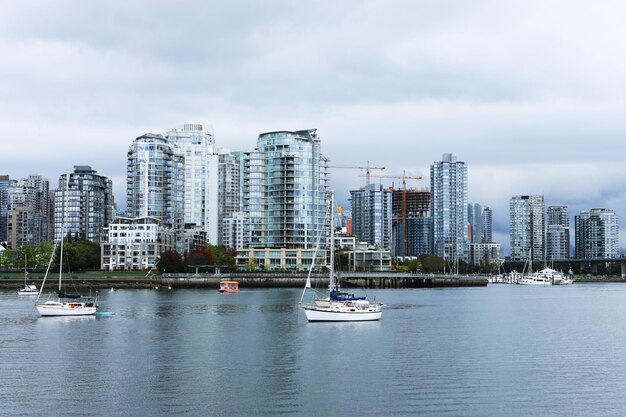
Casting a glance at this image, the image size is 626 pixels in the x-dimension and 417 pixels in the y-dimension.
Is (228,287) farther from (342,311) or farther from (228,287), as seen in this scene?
(342,311)

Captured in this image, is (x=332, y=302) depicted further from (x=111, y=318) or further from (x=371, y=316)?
(x=111, y=318)

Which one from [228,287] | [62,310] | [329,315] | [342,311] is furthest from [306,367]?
[228,287]

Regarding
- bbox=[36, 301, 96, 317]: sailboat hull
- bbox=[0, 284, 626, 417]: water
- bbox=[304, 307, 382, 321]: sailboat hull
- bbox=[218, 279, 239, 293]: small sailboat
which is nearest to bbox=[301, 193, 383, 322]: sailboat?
bbox=[304, 307, 382, 321]: sailboat hull

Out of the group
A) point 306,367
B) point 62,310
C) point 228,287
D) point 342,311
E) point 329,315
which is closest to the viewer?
point 306,367

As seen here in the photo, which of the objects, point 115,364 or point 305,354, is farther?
point 305,354

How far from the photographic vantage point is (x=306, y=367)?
199ft

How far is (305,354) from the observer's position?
67.8 metres

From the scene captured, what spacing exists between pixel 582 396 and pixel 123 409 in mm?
28503

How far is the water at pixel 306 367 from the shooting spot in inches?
1842

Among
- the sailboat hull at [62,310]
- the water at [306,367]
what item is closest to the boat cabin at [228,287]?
the water at [306,367]

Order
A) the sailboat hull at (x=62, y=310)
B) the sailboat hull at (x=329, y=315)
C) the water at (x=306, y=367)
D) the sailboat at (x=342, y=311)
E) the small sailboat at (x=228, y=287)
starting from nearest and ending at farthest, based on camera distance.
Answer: the water at (x=306, y=367)
the sailboat hull at (x=329, y=315)
the sailboat at (x=342, y=311)
the sailboat hull at (x=62, y=310)
the small sailboat at (x=228, y=287)

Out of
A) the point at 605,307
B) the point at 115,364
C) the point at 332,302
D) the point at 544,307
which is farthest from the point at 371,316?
the point at 605,307

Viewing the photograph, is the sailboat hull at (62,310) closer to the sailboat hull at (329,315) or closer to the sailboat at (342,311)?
the sailboat at (342,311)

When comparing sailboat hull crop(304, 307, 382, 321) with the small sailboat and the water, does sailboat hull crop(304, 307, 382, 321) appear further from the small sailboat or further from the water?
the small sailboat
